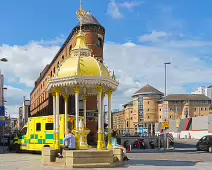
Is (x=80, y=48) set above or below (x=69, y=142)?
above

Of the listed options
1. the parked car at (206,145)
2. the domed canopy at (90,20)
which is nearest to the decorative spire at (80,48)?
the parked car at (206,145)

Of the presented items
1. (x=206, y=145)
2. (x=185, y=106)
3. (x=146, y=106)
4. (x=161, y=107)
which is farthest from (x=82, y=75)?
(x=146, y=106)

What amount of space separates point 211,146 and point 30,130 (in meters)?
15.7

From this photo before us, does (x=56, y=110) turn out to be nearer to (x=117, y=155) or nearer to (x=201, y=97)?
(x=117, y=155)

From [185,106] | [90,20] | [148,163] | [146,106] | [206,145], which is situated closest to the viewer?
[148,163]

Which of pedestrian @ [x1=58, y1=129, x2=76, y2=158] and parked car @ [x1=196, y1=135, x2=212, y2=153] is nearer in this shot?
pedestrian @ [x1=58, y1=129, x2=76, y2=158]

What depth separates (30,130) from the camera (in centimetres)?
2838

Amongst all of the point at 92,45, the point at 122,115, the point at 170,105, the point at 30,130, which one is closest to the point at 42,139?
the point at 30,130

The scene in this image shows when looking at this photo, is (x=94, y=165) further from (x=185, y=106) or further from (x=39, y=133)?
(x=185, y=106)

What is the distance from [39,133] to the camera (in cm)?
2761

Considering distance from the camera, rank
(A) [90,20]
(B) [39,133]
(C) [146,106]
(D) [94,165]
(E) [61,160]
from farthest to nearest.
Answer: (C) [146,106] → (A) [90,20] → (B) [39,133] → (E) [61,160] → (D) [94,165]

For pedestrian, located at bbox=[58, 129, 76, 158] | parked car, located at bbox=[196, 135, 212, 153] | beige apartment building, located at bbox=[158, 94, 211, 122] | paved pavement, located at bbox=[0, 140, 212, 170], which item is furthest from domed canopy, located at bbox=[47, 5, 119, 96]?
beige apartment building, located at bbox=[158, 94, 211, 122]

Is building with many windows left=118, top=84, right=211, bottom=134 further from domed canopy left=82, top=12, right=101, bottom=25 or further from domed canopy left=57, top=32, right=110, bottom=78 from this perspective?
domed canopy left=57, top=32, right=110, bottom=78

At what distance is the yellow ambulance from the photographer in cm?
2667
